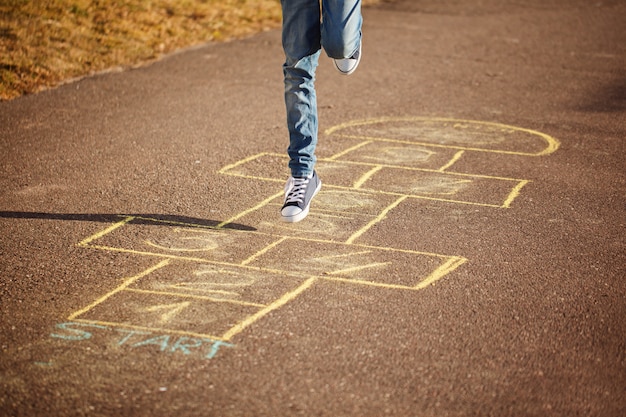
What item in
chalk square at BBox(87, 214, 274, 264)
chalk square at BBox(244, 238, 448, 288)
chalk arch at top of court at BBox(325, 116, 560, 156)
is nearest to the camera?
chalk square at BBox(244, 238, 448, 288)

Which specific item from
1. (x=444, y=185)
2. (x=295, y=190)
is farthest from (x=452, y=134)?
(x=295, y=190)

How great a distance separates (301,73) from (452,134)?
2.16 meters

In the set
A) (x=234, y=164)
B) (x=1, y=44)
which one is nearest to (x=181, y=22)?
(x=1, y=44)

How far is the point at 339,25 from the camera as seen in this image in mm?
4426

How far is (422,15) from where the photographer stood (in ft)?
41.0

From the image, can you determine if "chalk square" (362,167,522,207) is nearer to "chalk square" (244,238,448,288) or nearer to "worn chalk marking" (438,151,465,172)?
"worn chalk marking" (438,151,465,172)

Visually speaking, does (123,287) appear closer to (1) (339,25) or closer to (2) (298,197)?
(2) (298,197)

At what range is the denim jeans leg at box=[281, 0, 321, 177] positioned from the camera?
14.8ft

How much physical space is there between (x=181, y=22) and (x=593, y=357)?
8199 mm

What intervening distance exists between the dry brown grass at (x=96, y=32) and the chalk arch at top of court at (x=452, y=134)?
300 cm

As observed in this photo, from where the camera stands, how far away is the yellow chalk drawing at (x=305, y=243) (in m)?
3.67

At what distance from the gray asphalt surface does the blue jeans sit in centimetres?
40

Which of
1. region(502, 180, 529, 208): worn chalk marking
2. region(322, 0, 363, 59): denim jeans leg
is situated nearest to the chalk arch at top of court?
region(502, 180, 529, 208): worn chalk marking

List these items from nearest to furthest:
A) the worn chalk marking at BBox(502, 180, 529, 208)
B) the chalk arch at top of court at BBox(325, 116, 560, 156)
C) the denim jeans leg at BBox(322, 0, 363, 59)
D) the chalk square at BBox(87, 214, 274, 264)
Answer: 1. the chalk square at BBox(87, 214, 274, 264)
2. the denim jeans leg at BBox(322, 0, 363, 59)
3. the worn chalk marking at BBox(502, 180, 529, 208)
4. the chalk arch at top of court at BBox(325, 116, 560, 156)
